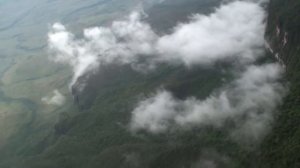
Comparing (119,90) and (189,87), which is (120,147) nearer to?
(189,87)

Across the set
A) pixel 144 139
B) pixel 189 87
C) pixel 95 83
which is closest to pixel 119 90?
pixel 95 83

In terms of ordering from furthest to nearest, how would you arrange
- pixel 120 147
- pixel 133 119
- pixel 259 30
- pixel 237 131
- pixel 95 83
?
pixel 95 83, pixel 259 30, pixel 133 119, pixel 120 147, pixel 237 131

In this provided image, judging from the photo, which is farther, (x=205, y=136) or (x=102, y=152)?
(x=102, y=152)

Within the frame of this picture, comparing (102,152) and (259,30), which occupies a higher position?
(259,30)

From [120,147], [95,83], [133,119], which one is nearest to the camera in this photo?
[120,147]

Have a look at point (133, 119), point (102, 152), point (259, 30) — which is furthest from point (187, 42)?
point (102, 152)

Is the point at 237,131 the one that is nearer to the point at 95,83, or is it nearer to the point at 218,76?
the point at 218,76
